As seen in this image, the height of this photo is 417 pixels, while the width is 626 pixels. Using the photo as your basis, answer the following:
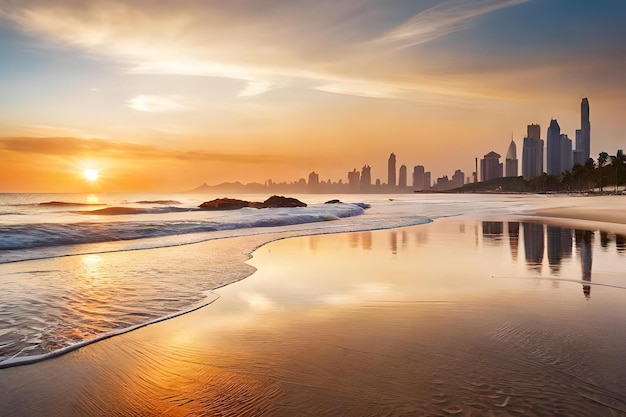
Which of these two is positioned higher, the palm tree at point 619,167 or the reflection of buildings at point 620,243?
the palm tree at point 619,167

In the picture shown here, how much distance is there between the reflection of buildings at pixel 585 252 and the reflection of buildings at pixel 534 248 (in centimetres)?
103

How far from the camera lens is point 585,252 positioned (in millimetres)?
13359

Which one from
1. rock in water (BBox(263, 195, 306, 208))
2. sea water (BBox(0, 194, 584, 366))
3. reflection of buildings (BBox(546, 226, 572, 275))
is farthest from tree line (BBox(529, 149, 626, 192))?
sea water (BBox(0, 194, 584, 366))

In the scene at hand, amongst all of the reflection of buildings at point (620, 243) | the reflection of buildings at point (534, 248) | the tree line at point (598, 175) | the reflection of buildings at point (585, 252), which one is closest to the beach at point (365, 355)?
the reflection of buildings at point (585, 252)

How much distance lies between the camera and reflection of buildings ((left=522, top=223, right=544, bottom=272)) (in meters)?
11.4

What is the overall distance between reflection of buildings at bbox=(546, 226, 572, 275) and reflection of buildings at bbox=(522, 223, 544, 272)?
29 centimetres

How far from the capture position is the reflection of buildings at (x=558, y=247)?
11.4 m

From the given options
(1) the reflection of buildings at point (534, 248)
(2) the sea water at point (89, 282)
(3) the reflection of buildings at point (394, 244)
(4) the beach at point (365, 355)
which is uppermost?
(2) the sea water at point (89, 282)

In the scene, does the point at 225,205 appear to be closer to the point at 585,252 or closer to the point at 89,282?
the point at 89,282

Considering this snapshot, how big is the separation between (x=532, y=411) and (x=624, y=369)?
1.61 meters

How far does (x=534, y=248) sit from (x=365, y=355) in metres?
12.1

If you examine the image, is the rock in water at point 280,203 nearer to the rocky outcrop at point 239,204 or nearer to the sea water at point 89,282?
the rocky outcrop at point 239,204

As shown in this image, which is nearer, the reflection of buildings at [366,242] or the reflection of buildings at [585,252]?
the reflection of buildings at [585,252]

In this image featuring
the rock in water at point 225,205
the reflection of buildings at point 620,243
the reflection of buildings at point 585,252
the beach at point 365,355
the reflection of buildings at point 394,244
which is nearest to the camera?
the beach at point 365,355
